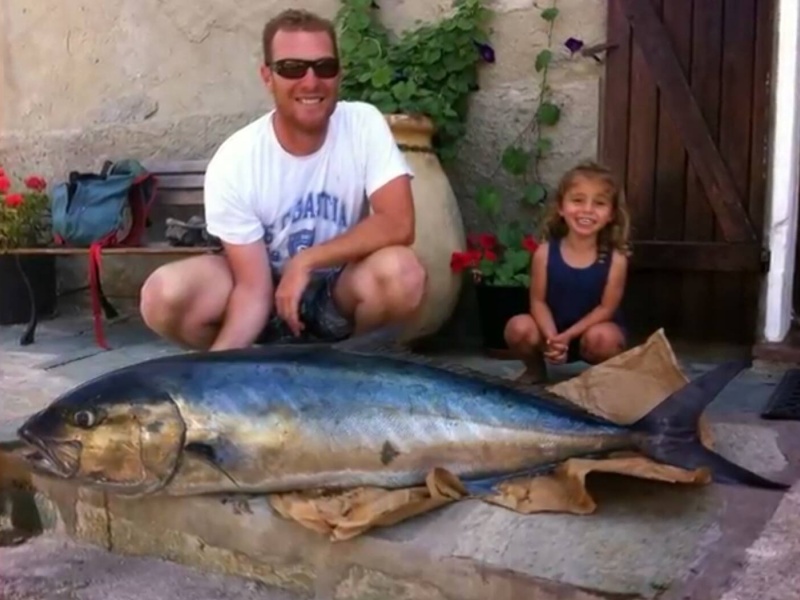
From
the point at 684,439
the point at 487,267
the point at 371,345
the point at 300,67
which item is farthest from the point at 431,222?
the point at 684,439

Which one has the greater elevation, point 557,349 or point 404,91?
point 404,91

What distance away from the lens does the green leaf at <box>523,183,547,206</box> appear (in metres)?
3.92

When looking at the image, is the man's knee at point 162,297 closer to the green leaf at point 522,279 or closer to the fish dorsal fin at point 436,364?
the fish dorsal fin at point 436,364

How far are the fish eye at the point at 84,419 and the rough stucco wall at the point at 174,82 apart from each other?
243cm

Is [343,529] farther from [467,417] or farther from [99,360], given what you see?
[99,360]

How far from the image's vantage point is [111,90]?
16.1 ft

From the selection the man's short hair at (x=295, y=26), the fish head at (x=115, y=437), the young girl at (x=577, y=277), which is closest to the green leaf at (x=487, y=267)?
the young girl at (x=577, y=277)

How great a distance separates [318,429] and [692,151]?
2140 mm

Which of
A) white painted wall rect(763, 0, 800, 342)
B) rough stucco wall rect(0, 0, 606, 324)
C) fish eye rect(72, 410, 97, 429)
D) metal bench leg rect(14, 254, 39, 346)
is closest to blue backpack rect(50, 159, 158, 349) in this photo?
metal bench leg rect(14, 254, 39, 346)

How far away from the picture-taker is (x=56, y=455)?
6.50 feet

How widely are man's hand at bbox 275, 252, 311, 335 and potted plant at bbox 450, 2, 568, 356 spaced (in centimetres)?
116

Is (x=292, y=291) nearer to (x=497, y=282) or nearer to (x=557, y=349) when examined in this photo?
(x=557, y=349)

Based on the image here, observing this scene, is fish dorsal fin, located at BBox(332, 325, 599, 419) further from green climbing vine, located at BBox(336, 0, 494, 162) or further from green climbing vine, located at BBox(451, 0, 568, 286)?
green climbing vine, located at BBox(336, 0, 494, 162)

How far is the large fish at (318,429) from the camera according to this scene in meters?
1.97
